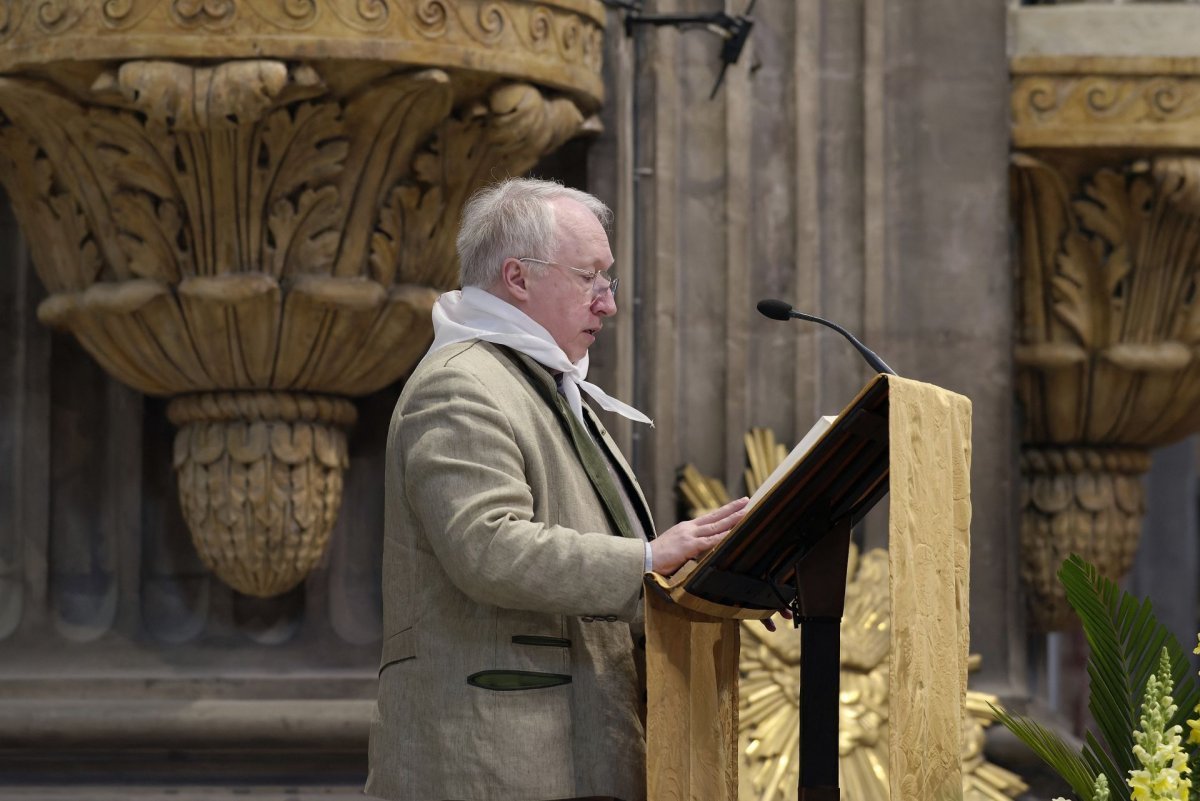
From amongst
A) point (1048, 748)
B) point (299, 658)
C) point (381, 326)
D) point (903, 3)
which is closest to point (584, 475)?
point (1048, 748)

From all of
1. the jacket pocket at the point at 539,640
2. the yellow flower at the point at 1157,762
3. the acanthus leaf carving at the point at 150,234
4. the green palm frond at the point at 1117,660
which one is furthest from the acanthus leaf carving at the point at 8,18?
the yellow flower at the point at 1157,762

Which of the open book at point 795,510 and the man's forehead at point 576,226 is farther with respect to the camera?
the man's forehead at point 576,226

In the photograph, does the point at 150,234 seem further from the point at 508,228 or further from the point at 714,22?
the point at 508,228

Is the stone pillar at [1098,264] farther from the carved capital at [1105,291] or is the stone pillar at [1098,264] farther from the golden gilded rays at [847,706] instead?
the golden gilded rays at [847,706]

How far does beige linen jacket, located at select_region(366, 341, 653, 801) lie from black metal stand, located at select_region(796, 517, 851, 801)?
0.81 feet

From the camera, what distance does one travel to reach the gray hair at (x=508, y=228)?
9.97ft

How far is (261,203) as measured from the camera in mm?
4473

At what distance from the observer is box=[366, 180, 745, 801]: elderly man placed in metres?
2.82

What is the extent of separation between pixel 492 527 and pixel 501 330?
0.38 m

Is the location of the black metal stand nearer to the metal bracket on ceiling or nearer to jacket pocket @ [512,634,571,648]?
jacket pocket @ [512,634,571,648]

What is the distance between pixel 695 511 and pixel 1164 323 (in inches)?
52.7

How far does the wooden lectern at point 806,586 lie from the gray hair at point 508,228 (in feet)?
1.75

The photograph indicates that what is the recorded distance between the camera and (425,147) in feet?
15.0

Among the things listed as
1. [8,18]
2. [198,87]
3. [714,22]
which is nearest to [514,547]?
[198,87]
